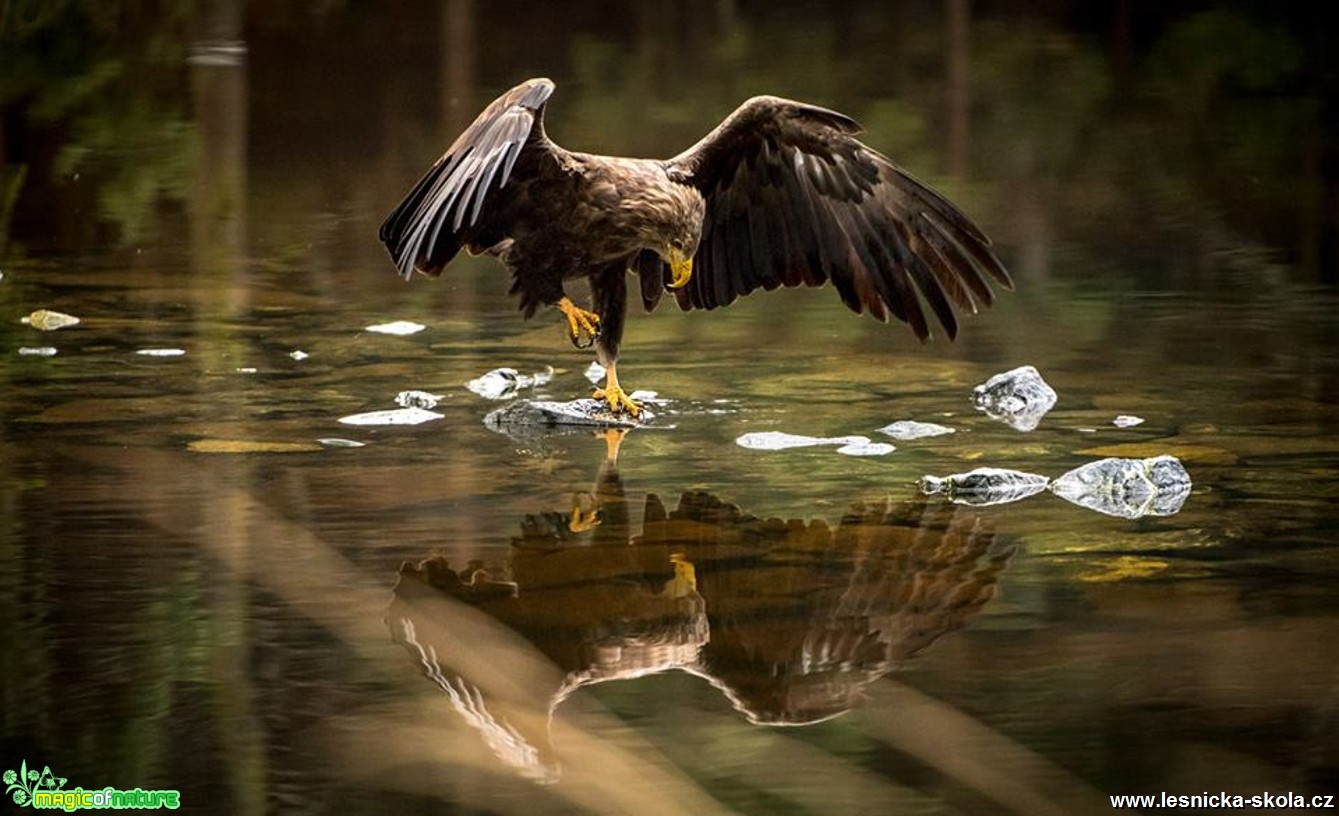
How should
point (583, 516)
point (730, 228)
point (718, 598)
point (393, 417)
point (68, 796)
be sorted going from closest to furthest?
1. point (68, 796)
2. point (718, 598)
3. point (583, 516)
4. point (393, 417)
5. point (730, 228)

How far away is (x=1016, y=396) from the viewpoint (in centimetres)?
743

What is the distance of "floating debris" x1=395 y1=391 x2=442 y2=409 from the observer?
7453mm

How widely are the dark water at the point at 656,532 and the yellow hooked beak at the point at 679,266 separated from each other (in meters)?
0.39

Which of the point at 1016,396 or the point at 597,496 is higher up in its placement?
the point at 1016,396

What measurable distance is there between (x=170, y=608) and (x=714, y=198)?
3195 mm

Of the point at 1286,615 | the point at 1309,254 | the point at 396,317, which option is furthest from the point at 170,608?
the point at 1309,254

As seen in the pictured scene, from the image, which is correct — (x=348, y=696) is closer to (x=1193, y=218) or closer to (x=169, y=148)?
(x=1193, y=218)

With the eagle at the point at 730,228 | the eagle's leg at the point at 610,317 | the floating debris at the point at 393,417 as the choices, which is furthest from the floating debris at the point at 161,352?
the eagle's leg at the point at 610,317

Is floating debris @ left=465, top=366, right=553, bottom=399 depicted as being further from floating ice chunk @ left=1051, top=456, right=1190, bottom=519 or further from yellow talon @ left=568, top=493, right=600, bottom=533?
floating ice chunk @ left=1051, top=456, right=1190, bottom=519

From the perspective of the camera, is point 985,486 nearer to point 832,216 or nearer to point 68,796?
point 832,216

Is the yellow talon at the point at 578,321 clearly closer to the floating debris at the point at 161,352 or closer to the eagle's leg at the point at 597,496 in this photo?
the eagle's leg at the point at 597,496

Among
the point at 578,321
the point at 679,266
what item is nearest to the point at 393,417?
the point at 578,321

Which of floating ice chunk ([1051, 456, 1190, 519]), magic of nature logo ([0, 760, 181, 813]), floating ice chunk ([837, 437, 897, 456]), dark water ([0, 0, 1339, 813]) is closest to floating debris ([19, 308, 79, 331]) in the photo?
dark water ([0, 0, 1339, 813])

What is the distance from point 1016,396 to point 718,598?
2292 millimetres
